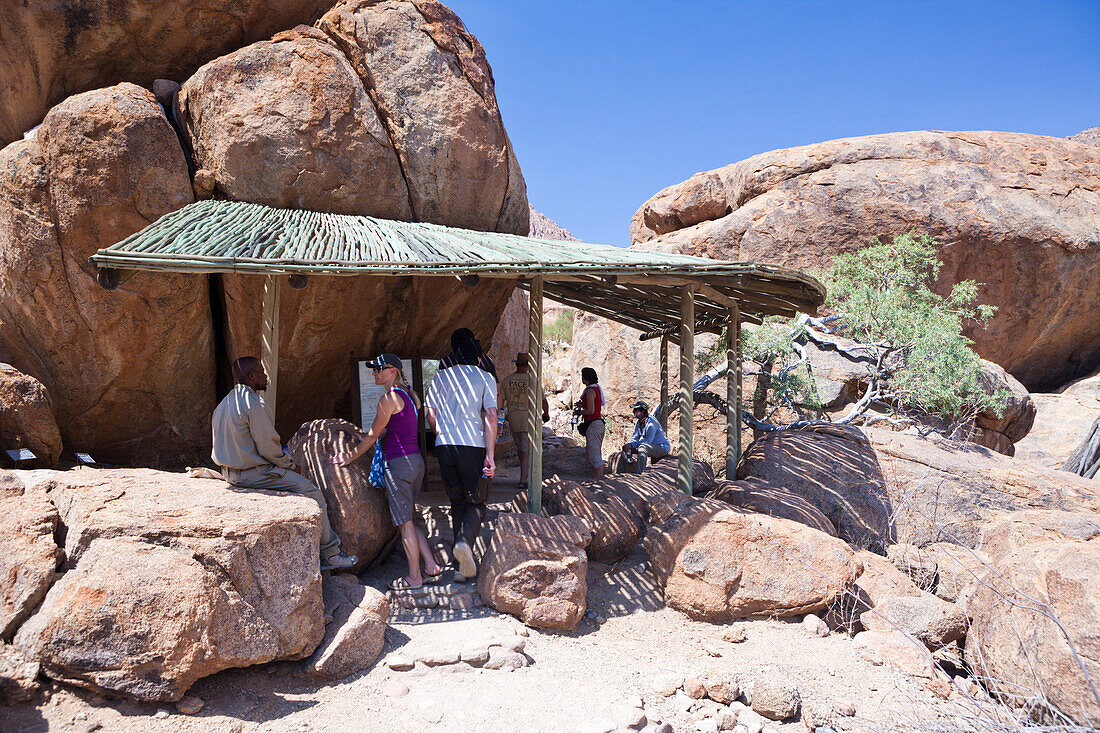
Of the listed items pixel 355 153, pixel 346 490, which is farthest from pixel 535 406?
pixel 355 153

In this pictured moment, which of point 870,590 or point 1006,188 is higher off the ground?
point 1006,188

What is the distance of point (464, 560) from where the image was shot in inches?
201

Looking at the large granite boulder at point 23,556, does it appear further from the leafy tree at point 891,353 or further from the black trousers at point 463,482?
the leafy tree at point 891,353

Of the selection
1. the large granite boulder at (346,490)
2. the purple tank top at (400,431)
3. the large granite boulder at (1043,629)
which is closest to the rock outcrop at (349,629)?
the large granite boulder at (346,490)

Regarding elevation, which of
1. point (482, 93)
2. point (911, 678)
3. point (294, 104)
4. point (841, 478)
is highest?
point (482, 93)

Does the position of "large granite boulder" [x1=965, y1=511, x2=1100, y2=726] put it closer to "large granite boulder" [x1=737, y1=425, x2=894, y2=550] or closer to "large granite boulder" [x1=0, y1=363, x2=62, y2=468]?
"large granite boulder" [x1=737, y1=425, x2=894, y2=550]

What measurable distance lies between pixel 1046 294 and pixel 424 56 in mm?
12810

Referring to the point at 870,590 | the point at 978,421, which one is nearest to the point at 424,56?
the point at 870,590

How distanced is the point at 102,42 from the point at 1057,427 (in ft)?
55.8

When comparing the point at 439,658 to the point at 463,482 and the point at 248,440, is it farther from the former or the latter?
the point at 248,440

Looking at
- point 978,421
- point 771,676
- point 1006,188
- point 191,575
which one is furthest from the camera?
point 1006,188

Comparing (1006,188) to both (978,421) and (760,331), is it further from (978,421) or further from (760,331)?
(760,331)

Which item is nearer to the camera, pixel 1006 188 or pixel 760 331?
pixel 760 331

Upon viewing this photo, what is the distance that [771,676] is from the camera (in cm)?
443
